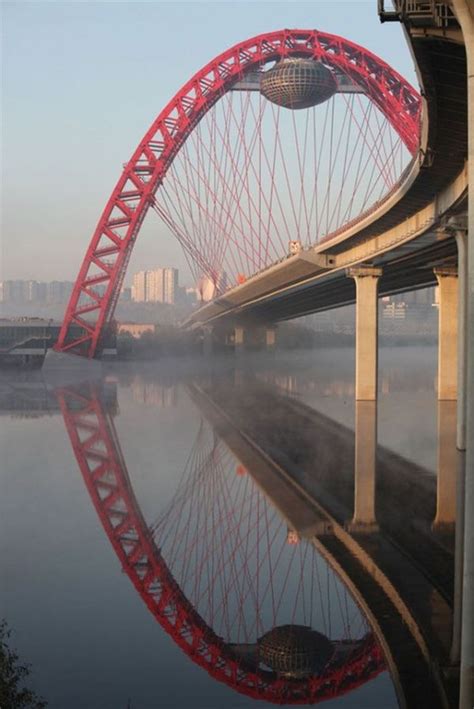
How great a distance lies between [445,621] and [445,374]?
30.5 meters

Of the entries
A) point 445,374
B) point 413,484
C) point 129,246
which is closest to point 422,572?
point 413,484

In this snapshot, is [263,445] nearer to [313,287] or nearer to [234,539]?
[234,539]

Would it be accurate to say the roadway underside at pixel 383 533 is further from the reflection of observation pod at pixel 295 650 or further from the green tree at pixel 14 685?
the green tree at pixel 14 685

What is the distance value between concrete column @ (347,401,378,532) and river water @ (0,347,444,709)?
766 mm

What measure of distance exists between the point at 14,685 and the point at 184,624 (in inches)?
104

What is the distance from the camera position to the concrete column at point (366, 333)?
128ft

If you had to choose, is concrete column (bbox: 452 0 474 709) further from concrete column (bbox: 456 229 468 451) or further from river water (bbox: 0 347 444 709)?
concrete column (bbox: 456 229 468 451)

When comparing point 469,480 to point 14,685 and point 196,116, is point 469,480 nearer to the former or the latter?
point 14,685

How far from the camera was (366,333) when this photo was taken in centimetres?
3941

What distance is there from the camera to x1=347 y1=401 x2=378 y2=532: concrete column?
47.2 feet

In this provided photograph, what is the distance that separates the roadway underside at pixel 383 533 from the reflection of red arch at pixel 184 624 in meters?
0.55

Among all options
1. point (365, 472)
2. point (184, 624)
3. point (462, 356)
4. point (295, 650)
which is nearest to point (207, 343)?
point (462, 356)

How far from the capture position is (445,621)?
9375mm

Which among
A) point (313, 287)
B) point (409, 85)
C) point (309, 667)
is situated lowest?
point (309, 667)
